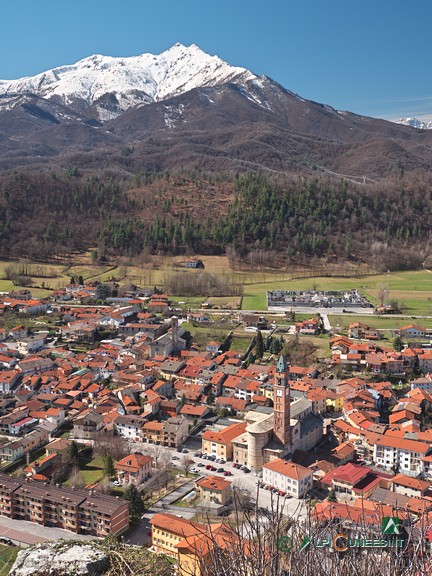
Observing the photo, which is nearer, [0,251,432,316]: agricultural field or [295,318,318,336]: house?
[295,318,318,336]: house

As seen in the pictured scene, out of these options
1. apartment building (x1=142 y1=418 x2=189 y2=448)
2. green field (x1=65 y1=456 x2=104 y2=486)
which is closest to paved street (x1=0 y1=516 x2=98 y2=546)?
green field (x1=65 y1=456 x2=104 y2=486)

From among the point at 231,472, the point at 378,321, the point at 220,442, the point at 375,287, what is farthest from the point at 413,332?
the point at 231,472

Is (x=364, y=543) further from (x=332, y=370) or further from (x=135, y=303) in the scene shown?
(x=135, y=303)

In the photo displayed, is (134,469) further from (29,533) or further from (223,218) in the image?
(223,218)

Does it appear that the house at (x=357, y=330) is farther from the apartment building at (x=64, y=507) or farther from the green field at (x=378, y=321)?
the apartment building at (x=64, y=507)

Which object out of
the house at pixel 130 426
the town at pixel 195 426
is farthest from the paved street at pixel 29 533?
the house at pixel 130 426

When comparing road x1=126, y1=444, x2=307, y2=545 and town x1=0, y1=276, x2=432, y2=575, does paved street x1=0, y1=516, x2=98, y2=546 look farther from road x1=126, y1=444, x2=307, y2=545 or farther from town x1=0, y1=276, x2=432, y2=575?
road x1=126, y1=444, x2=307, y2=545
